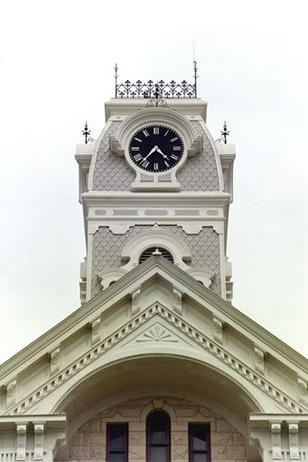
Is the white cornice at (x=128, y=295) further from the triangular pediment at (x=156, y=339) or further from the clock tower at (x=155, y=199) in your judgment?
the clock tower at (x=155, y=199)

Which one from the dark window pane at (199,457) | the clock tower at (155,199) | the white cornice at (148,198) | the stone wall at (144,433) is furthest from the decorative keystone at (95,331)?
the white cornice at (148,198)

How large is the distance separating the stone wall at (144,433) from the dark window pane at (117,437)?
14cm

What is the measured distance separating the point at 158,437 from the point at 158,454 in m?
0.40

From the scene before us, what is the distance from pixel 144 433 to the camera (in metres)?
26.7

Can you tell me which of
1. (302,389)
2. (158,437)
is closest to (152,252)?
(158,437)

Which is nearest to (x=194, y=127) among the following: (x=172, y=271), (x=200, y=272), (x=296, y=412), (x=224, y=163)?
(x=224, y=163)

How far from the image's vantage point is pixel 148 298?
2708 cm

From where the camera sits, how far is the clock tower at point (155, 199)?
37656mm

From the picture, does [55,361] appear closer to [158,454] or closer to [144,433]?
[144,433]

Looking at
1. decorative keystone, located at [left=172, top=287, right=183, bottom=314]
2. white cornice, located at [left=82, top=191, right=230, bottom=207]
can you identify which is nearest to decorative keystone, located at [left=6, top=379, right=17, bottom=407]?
decorative keystone, located at [left=172, top=287, right=183, bottom=314]

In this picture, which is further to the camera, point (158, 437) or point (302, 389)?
point (158, 437)

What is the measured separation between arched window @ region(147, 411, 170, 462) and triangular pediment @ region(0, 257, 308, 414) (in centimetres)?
161

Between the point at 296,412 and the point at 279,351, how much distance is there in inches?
51.5

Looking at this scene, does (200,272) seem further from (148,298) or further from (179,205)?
(148,298)
